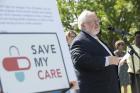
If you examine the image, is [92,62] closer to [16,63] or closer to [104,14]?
[16,63]

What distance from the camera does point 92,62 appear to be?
671cm

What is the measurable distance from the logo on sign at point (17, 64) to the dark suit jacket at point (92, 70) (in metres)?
2.01

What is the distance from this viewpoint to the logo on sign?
474 centimetres

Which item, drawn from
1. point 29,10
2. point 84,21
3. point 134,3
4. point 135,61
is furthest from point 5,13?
point 134,3

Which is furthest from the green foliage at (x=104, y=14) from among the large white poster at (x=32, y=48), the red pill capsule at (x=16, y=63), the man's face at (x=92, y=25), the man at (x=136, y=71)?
the red pill capsule at (x=16, y=63)

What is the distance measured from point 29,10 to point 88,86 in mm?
2162

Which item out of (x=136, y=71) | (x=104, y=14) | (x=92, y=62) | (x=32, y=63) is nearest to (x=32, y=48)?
(x=32, y=63)

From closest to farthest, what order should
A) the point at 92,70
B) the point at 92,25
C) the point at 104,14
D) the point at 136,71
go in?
the point at 92,70 < the point at 92,25 < the point at 136,71 < the point at 104,14

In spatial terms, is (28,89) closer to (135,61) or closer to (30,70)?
(30,70)

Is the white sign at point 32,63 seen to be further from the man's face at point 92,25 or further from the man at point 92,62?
the man's face at point 92,25

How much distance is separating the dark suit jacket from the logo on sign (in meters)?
2.01

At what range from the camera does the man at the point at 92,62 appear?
6.76m

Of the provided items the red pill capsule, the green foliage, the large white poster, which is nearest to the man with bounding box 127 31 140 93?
the large white poster

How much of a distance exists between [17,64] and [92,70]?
7.08 feet
